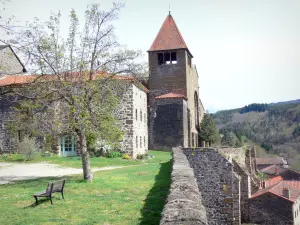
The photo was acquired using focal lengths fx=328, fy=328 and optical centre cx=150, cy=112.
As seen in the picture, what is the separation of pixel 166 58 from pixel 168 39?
210 cm

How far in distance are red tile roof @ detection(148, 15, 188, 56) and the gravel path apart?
66.0 ft

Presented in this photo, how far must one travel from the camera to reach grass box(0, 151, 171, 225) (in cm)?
807

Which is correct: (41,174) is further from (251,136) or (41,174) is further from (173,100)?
(251,136)

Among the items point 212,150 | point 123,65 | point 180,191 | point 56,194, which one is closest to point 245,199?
point 212,150

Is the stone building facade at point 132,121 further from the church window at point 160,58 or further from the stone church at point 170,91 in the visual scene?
the church window at point 160,58

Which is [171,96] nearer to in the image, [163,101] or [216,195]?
[163,101]

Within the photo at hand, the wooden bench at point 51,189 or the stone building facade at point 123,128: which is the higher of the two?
the stone building facade at point 123,128

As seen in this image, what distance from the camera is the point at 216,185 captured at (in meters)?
14.4

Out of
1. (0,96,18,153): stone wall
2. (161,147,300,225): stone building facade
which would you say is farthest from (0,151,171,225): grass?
(0,96,18,153): stone wall

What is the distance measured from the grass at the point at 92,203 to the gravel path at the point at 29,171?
209 centimetres

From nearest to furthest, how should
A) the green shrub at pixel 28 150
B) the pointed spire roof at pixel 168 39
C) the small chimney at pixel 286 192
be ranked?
the green shrub at pixel 28 150 < the small chimney at pixel 286 192 < the pointed spire roof at pixel 168 39

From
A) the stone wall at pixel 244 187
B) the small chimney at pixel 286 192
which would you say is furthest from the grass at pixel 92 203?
the small chimney at pixel 286 192

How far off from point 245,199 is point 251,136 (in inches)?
3237

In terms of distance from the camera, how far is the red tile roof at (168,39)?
35.7 meters
